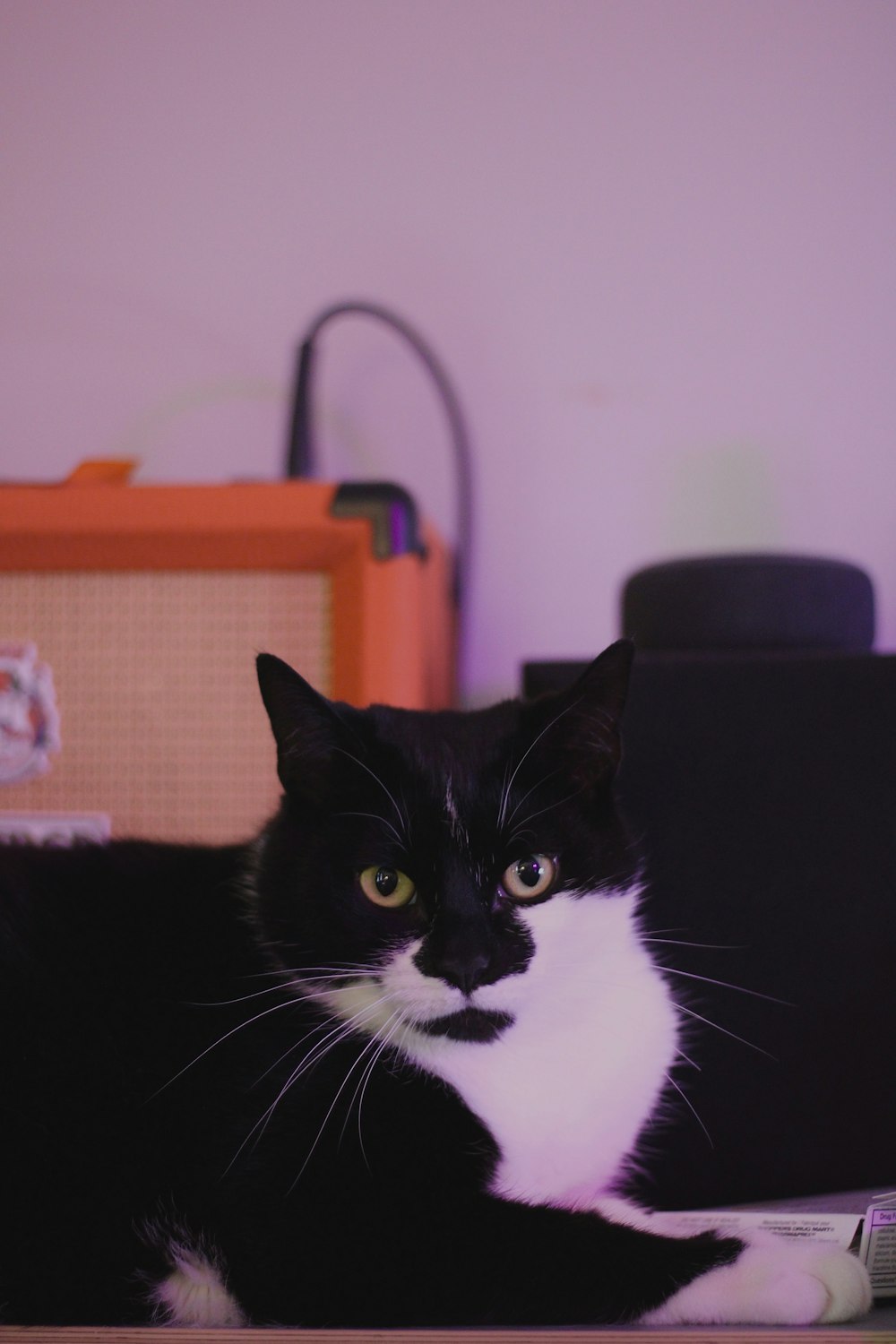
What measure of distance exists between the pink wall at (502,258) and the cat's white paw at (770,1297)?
0.87 meters

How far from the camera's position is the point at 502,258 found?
1299mm

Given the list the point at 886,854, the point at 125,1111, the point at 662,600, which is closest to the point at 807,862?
the point at 886,854

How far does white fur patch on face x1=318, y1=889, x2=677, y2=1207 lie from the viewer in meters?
0.61

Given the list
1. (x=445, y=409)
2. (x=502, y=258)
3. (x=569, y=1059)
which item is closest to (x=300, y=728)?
(x=569, y=1059)

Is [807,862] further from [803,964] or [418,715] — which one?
[418,715]

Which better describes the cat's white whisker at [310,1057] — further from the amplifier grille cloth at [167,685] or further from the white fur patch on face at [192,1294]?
the amplifier grille cloth at [167,685]

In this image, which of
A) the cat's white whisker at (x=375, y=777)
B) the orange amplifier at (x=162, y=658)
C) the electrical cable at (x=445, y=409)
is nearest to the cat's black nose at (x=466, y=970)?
the cat's white whisker at (x=375, y=777)

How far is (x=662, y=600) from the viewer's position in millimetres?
945

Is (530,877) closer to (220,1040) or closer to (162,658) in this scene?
(220,1040)

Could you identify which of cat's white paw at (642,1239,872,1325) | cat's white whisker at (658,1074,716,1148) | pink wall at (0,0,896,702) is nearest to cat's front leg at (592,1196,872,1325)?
cat's white paw at (642,1239,872,1325)

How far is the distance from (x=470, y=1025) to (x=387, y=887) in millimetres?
107

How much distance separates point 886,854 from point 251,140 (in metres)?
1.26

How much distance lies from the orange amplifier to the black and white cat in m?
0.22

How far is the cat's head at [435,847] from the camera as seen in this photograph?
1.97ft
